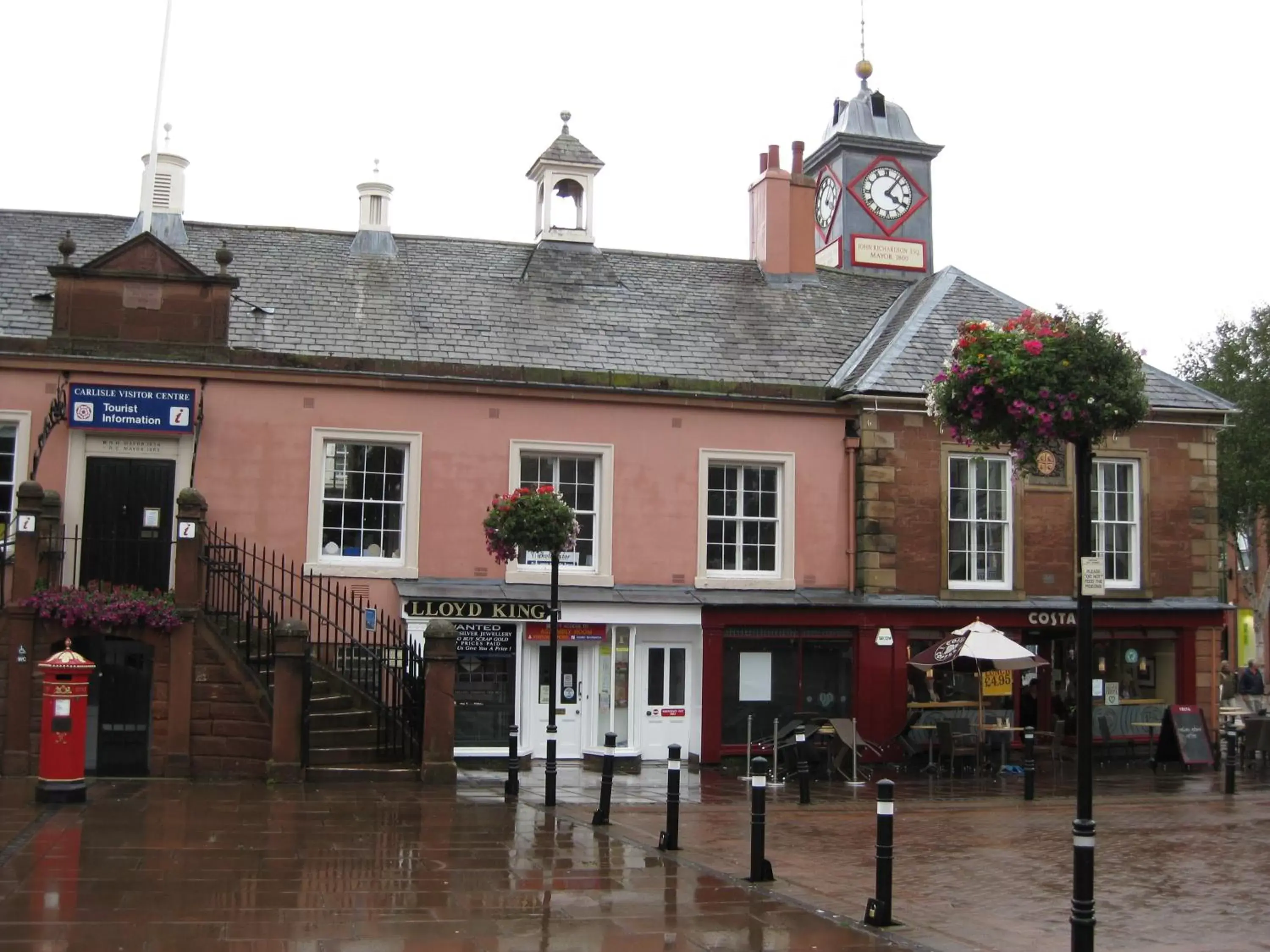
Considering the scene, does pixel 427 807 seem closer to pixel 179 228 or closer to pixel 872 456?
pixel 872 456

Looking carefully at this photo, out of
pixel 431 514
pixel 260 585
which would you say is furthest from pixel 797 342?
pixel 260 585

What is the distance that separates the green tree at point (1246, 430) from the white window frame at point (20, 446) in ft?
89.1

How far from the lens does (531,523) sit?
17219 millimetres

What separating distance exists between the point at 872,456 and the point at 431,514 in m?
7.38

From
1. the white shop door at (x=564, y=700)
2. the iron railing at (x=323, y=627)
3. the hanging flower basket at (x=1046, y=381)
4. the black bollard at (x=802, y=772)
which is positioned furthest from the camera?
the white shop door at (x=564, y=700)

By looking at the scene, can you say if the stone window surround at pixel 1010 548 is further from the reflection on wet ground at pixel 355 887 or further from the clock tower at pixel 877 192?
the clock tower at pixel 877 192

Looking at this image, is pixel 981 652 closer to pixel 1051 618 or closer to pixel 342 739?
pixel 1051 618

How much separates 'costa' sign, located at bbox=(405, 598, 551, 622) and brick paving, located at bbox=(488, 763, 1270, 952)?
2.63 meters

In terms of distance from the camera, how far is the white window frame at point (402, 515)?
2102 centimetres

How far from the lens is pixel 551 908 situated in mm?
10164

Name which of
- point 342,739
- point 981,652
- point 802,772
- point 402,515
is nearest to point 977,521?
point 981,652

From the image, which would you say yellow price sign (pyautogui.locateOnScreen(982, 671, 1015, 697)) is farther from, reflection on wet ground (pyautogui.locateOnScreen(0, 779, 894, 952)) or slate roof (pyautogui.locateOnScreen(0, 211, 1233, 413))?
reflection on wet ground (pyautogui.locateOnScreen(0, 779, 894, 952))

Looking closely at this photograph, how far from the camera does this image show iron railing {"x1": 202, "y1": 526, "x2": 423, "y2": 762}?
18.0 m

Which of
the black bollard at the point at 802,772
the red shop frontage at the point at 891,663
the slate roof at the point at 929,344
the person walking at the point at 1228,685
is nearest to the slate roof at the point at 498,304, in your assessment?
the slate roof at the point at 929,344
